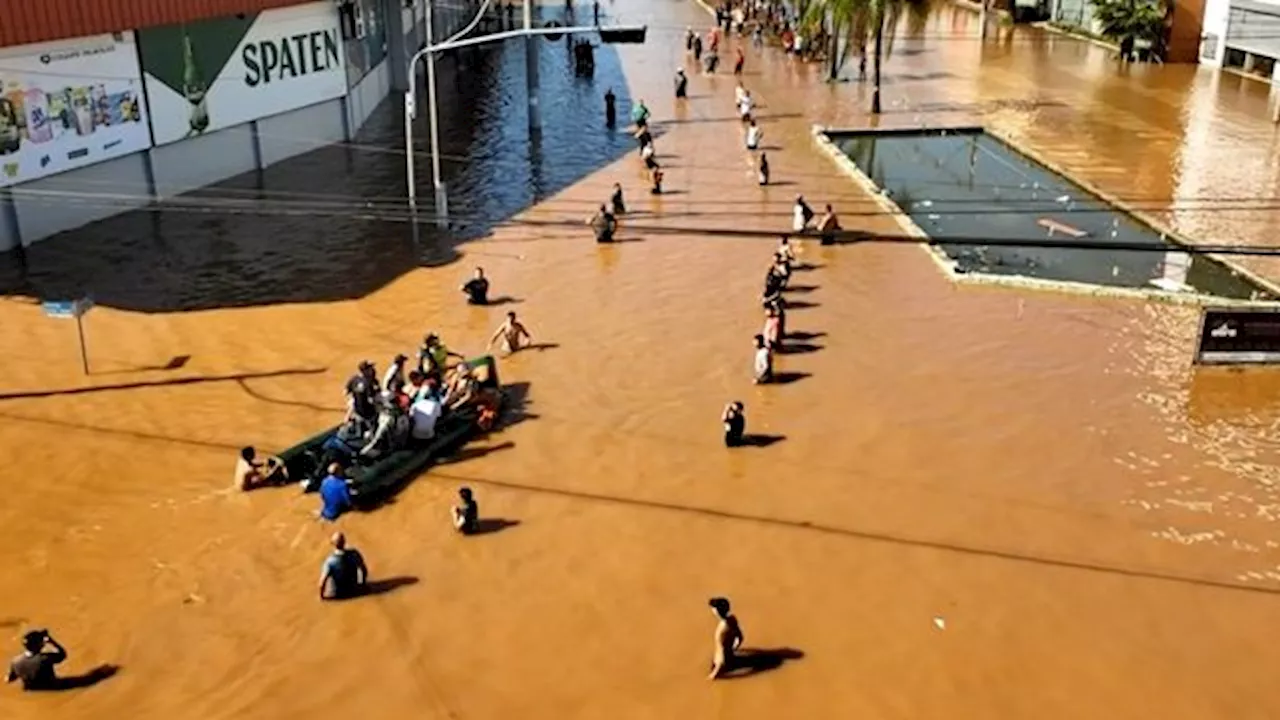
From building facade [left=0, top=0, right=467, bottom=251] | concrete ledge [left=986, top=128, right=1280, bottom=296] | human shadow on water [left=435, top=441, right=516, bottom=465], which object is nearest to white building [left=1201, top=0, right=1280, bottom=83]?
concrete ledge [left=986, top=128, right=1280, bottom=296]

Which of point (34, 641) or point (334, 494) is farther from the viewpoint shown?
point (334, 494)

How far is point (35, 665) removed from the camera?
12.2 meters

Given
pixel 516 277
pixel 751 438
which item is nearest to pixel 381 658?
pixel 751 438

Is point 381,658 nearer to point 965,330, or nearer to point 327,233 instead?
point 965,330

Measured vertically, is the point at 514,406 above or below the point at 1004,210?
below

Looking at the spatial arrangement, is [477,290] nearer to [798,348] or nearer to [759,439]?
[798,348]

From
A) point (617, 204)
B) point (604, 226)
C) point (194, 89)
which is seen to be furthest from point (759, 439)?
point (194, 89)

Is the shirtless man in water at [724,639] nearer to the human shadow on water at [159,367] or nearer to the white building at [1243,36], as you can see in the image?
the human shadow on water at [159,367]

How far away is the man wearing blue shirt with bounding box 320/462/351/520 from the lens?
15578 millimetres

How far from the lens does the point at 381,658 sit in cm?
1303

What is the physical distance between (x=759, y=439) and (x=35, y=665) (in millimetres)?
10069

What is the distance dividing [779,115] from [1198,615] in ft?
102

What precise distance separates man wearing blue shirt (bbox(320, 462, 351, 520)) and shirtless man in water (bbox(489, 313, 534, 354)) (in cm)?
603

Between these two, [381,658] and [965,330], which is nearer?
[381,658]
